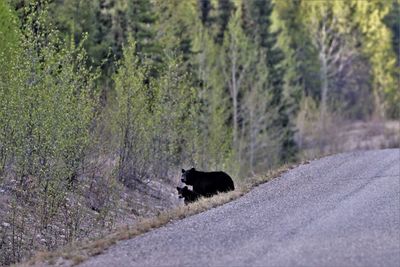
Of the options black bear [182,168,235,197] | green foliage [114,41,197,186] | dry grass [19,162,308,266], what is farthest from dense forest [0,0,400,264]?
dry grass [19,162,308,266]

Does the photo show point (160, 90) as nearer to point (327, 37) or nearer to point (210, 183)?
point (210, 183)

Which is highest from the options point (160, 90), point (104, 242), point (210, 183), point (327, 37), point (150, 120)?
point (327, 37)

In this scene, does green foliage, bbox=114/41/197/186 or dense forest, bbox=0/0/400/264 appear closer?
dense forest, bbox=0/0/400/264

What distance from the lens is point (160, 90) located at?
26.8 meters

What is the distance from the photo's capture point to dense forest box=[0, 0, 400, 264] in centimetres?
1736

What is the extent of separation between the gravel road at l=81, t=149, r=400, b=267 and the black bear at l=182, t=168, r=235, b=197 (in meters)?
2.17

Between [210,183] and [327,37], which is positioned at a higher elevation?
[327,37]

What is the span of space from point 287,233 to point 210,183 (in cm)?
798

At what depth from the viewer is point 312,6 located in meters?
64.0

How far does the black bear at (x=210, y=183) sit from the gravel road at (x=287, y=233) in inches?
85.5

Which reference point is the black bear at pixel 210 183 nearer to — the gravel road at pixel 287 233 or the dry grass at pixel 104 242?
the gravel road at pixel 287 233

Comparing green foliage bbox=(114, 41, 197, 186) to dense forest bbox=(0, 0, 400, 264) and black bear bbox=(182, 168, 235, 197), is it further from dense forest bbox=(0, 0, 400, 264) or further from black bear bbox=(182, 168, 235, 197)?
black bear bbox=(182, 168, 235, 197)

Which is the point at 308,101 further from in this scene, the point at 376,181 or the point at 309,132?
the point at 376,181

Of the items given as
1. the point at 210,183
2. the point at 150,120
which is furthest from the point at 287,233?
the point at 150,120
